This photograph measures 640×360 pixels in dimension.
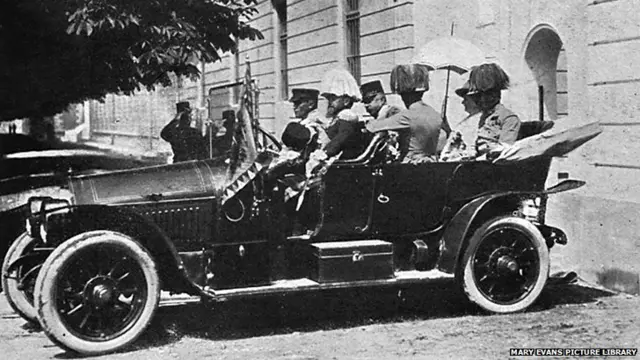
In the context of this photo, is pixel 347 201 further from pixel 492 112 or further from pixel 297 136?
pixel 492 112

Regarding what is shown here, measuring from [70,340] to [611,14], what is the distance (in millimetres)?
5083

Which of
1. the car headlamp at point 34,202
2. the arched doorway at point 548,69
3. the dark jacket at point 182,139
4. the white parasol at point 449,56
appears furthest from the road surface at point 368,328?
the arched doorway at point 548,69

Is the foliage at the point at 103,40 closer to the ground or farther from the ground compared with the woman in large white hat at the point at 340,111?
farther from the ground

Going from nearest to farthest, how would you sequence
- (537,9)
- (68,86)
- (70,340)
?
(70,340) → (537,9) → (68,86)

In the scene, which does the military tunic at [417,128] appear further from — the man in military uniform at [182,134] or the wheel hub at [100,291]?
the man in military uniform at [182,134]

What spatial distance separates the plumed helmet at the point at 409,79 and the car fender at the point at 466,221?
41.0 inches

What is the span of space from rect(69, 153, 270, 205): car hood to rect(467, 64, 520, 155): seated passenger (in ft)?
6.26

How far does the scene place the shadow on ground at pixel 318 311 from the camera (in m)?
6.05

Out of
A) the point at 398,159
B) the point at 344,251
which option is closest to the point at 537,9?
the point at 398,159

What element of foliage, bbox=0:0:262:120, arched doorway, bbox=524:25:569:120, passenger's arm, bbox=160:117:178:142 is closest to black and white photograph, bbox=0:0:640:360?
arched doorway, bbox=524:25:569:120

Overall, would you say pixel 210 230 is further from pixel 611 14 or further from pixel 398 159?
pixel 611 14

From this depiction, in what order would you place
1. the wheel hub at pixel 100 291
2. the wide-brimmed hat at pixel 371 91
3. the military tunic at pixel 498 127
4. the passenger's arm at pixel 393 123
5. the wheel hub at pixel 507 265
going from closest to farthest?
1. the wheel hub at pixel 100 291
2. the wheel hub at pixel 507 265
3. the passenger's arm at pixel 393 123
4. the military tunic at pixel 498 127
5. the wide-brimmed hat at pixel 371 91

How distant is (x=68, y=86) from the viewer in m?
13.6

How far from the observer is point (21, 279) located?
Result: 5809 mm
